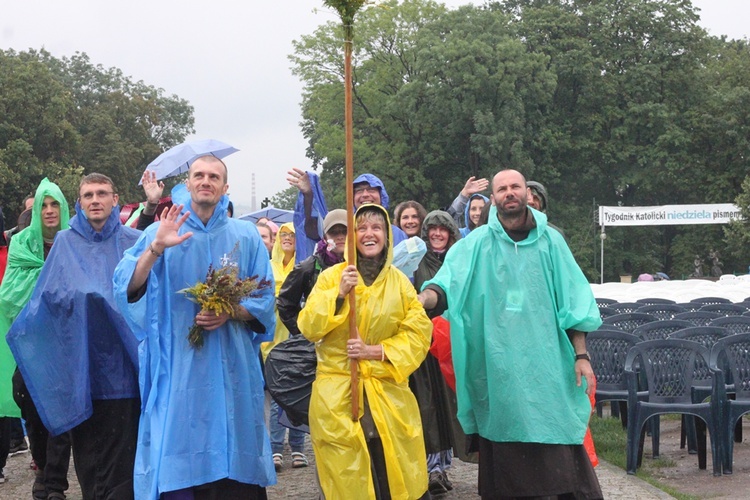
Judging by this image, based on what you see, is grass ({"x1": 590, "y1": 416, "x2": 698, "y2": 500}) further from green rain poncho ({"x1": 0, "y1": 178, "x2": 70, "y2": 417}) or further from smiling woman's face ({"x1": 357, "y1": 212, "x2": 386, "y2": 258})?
green rain poncho ({"x1": 0, "y1": 178, "x2": 70, "y2": 417})

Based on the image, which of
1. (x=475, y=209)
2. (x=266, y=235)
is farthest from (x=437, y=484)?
(x=266, y=235)

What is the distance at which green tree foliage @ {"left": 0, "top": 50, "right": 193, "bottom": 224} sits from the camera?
154 ft

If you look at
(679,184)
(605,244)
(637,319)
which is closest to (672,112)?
(679,184)

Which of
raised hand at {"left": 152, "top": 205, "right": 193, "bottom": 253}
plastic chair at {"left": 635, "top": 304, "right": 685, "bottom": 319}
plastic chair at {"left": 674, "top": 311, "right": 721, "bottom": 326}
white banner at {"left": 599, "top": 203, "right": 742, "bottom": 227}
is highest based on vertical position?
white banner at {"left": 599, "top": 203, "right": 742, "bottom": 227}

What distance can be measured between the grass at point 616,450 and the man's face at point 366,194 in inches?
115

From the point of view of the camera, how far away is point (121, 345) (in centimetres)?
676

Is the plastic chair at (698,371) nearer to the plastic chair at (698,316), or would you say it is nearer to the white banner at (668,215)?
the plastic chair at (698,316)

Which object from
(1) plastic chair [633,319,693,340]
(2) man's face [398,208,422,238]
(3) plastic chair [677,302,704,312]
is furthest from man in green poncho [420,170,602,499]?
(3) plastic chair [677,302,704,312]

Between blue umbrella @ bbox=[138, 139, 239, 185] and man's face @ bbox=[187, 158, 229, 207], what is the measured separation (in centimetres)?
533

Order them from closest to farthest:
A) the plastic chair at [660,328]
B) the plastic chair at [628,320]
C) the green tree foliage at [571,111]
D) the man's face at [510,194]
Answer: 1. the man's face at [510,194]
2. the plastic chair at [660,328]
3. the plastic chair at [628,320]
4. the green tree foliage at [571,111]

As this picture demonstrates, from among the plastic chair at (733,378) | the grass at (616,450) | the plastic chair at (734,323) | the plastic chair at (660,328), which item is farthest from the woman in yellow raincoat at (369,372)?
the plastic chair at (734,323)

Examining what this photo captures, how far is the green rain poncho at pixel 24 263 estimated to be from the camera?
8.02m

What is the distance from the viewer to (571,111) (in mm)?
51938

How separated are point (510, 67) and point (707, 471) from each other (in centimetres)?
3969
